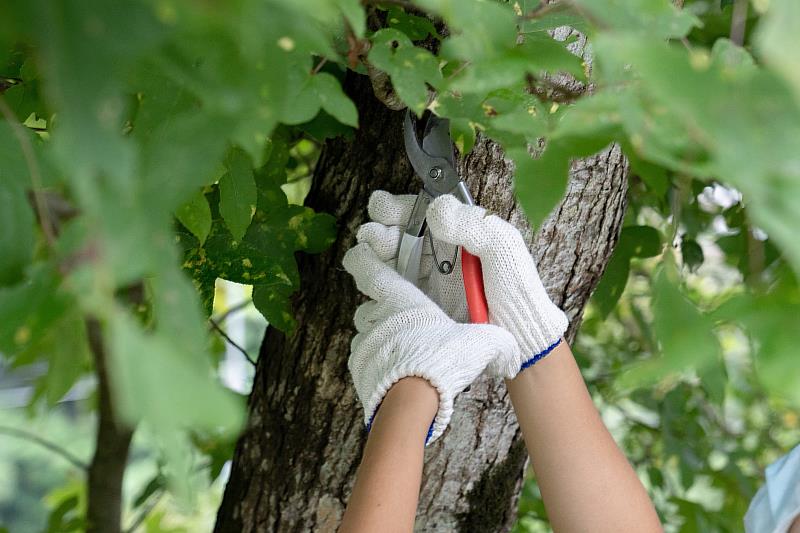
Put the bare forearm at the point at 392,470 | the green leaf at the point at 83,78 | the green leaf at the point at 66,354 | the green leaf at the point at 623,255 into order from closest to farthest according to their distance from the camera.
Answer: the green leaf at the point at 83,78, the green leaf at the point at 66,354, the bare forearm at the point at 392,470, the green leaf at the point at 623,255

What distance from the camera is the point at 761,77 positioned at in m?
0.24

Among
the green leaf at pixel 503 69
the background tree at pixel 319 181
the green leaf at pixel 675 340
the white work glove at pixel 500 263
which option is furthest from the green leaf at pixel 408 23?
the green leaf at pixel 675 340

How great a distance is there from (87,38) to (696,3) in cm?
150

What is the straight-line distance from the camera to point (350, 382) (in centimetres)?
90

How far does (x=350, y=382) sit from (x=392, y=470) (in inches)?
8.8

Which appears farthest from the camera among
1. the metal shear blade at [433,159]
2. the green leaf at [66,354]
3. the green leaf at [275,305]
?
the green leaf at [275,305]

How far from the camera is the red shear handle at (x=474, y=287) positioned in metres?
0.81

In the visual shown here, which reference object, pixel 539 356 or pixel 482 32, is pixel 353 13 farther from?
pixel 539 356

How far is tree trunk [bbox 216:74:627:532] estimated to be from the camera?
2.76 ft

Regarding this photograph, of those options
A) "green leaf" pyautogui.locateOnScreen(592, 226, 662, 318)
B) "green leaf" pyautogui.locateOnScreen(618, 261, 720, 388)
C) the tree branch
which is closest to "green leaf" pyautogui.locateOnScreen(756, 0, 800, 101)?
"green leaf" pyautogui.locateOnScreen(618, 261, 720, 388)

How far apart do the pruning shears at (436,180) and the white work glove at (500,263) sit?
0.6 inches

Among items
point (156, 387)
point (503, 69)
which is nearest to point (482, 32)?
point (503, 69)

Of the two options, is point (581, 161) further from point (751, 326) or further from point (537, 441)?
point (751, 326)

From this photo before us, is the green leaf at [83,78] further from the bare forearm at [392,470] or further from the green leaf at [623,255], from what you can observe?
the green leaf at [623,255]
